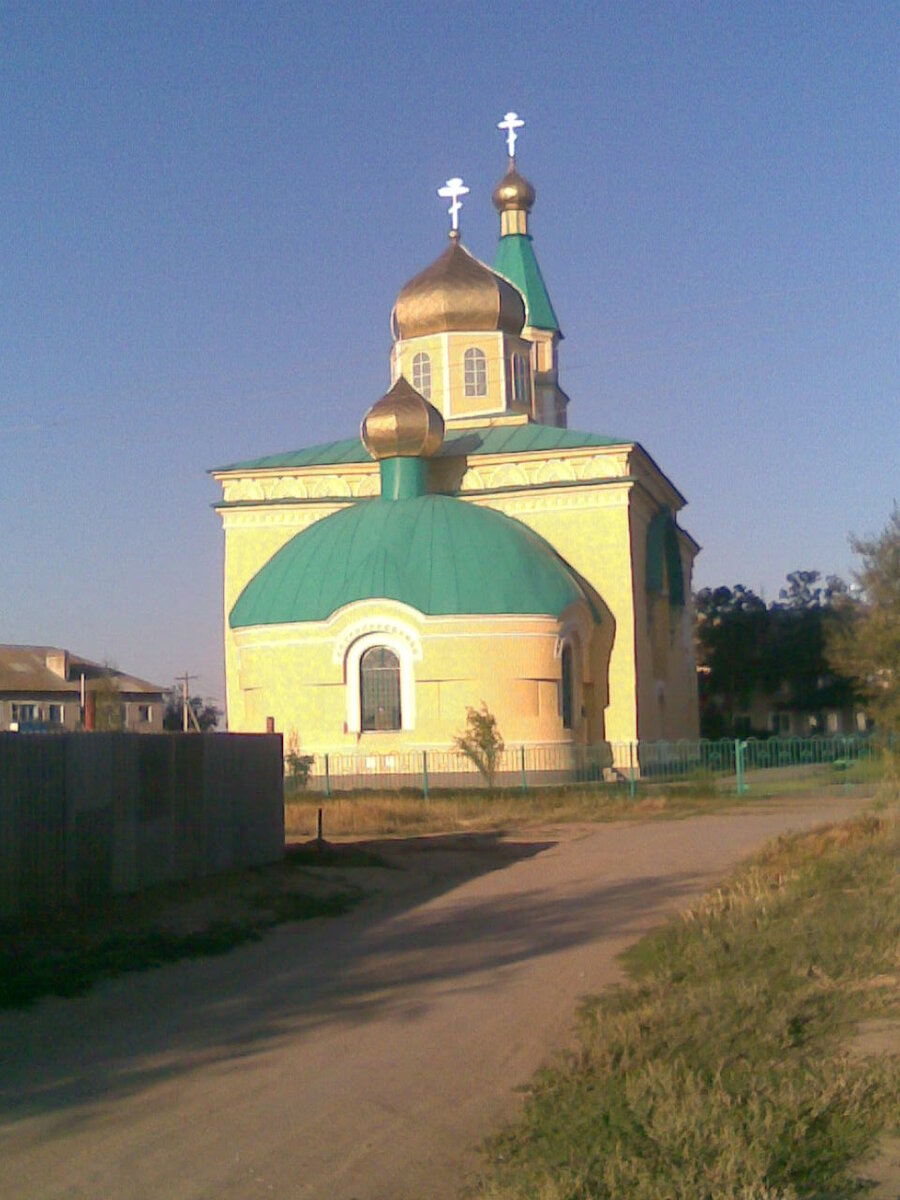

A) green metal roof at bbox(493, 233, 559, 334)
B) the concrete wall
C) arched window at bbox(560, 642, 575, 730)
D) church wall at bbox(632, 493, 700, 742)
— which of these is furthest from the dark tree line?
the concrete wall

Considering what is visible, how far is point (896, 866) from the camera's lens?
13.9m

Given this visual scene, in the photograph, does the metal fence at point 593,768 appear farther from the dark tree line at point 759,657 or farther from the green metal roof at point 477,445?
A: the dark tree line at point 759,657

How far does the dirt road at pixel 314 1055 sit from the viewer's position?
5.45m

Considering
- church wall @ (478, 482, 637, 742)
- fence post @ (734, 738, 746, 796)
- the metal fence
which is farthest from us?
church wall @ (478, 482, 637, 742)

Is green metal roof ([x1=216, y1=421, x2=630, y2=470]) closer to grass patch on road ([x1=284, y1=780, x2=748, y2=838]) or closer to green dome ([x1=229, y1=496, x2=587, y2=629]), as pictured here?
green dome ([x1=229, y1=496, x2=587, y2=629])

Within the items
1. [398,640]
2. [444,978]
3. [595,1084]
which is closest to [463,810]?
[398,640]

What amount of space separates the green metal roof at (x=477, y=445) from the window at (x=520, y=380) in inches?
32.9

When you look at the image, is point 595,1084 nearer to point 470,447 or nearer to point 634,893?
point 634,893

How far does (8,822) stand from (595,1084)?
22.1 ft

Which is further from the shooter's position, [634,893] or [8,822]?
[634,893]

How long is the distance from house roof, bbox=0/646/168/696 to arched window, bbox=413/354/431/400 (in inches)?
710

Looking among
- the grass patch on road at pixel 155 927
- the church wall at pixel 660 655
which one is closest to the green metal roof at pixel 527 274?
the church wall at pixel 660 655

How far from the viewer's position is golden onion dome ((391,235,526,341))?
1524 inches

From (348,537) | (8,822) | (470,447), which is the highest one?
(470,447)
